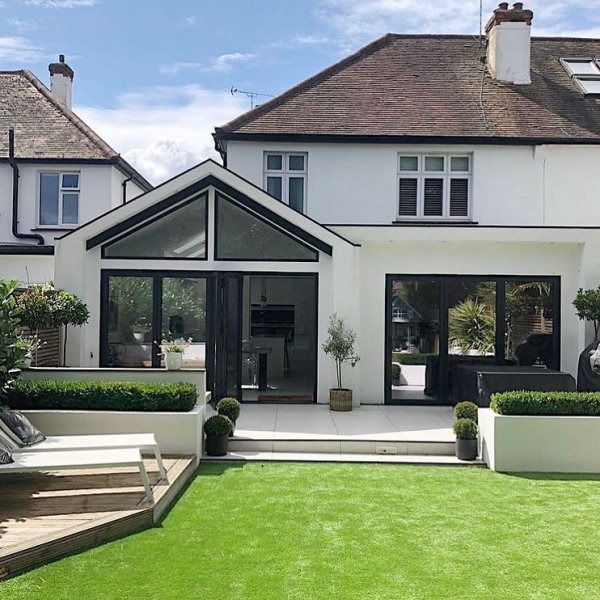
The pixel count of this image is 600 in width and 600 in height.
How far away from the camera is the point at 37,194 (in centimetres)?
1948

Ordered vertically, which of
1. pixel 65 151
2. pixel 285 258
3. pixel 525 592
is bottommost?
pixel 525 592

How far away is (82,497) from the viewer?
7.12 metres

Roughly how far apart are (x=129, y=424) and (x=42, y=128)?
47.0ft

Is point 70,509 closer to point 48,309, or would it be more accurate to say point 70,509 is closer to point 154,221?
point 48,309

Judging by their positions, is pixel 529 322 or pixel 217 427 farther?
pixel 529 322

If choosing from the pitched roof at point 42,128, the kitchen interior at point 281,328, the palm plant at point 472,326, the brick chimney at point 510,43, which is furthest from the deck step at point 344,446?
the brick chimney at point 510,43

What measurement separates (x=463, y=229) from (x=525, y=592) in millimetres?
9165

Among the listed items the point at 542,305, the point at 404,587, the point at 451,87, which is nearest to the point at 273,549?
the point at 404,587

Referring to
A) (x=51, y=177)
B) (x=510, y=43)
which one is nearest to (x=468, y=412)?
(x=510, y=43)

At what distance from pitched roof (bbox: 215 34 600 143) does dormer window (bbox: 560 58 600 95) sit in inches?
7.1

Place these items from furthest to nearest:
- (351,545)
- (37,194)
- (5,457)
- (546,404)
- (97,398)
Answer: (37,194), (546,404), (97,398), (5,457), (351,545)

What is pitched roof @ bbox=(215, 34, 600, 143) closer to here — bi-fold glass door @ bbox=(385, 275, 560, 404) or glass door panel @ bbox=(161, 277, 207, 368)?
bi-fold glass door @ bbox=(385, 275, 560, 404)

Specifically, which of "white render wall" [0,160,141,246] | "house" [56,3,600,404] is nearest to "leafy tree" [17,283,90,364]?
"house" [56,3,600,404]

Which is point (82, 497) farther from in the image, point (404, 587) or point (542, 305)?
point (542, 305)
